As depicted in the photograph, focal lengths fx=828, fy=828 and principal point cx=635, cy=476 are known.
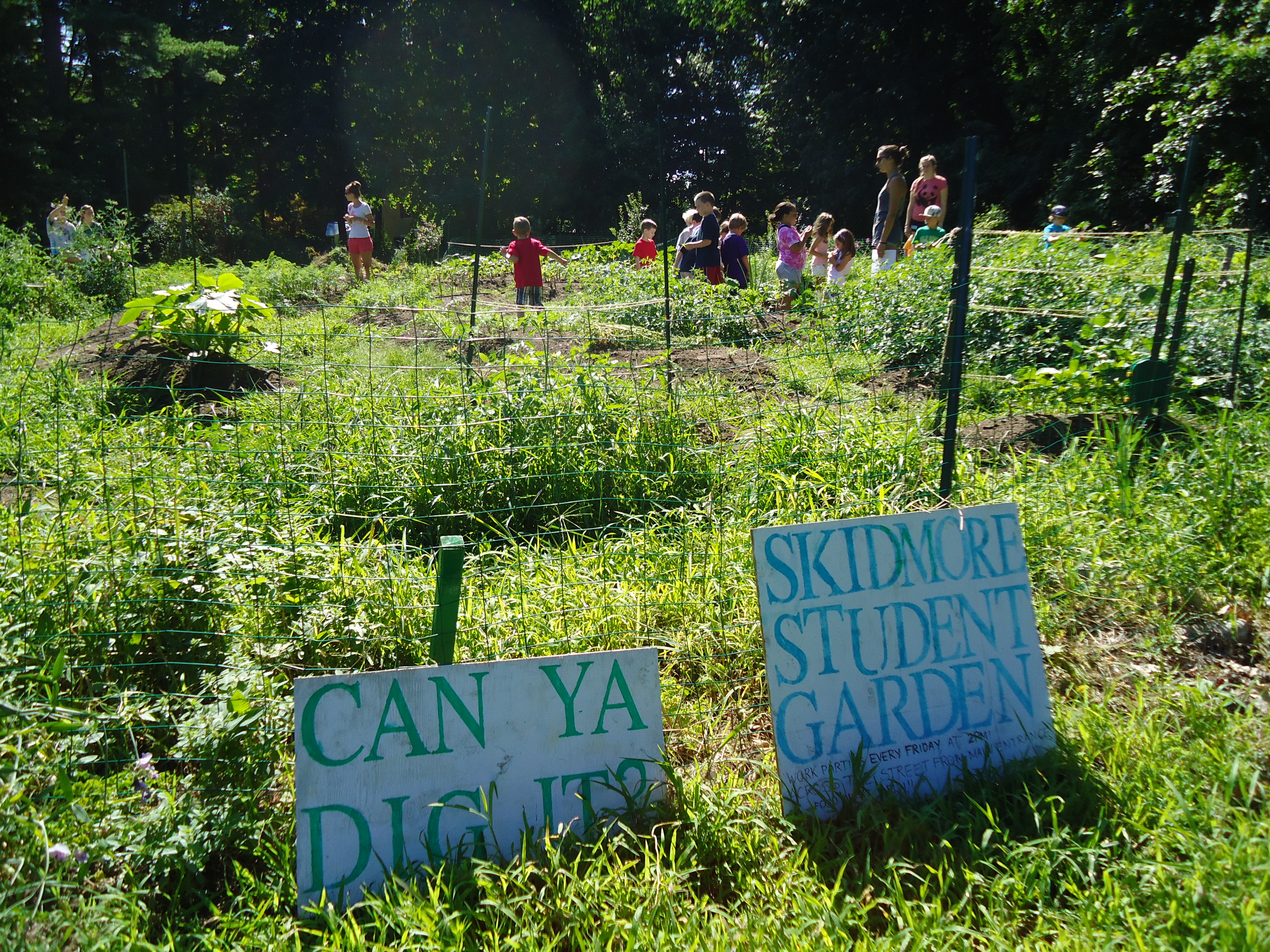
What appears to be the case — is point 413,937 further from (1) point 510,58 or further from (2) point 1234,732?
(1) point 510,58

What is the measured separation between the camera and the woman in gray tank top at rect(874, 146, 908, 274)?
8281 mm

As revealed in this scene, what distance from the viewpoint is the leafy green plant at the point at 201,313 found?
541 cm

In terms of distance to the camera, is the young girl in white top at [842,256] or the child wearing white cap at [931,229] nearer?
the child wearing white cap at [931,229]

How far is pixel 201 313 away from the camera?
5.54m

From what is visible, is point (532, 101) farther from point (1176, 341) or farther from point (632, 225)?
point (1176, 341)

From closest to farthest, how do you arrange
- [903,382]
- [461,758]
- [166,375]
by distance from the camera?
1. [461,758]
2. [166,375]
3. [903,382]

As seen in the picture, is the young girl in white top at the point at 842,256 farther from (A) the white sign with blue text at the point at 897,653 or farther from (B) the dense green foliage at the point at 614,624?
(A) the white sign with blue text at the point at 897,653

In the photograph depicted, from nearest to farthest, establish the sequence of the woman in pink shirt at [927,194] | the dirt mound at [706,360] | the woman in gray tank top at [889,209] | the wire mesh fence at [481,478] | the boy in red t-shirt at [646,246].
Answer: the wire mesh fence at [481,478]
the dirt mound at [706,360]
the woman in gray tank top at [889,209]
the woman in pink shirt at [927,194]
the boy in red t-shirt at [646,246]

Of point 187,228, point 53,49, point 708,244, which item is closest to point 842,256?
point 708,244

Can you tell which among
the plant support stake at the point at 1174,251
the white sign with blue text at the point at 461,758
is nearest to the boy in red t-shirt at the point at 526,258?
the plant support stake at the point at 1174,251

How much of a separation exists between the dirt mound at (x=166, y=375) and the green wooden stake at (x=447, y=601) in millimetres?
3449

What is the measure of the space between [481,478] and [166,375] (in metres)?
3.14

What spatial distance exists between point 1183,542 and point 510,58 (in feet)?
102

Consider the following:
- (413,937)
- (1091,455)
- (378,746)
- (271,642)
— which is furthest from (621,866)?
(1091,455)
